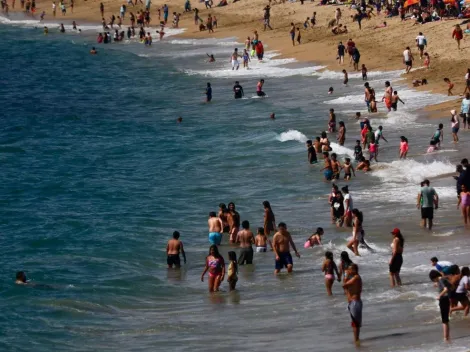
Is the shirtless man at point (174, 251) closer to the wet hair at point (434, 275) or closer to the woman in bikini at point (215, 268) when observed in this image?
the woman in bikini at point (215, 268)

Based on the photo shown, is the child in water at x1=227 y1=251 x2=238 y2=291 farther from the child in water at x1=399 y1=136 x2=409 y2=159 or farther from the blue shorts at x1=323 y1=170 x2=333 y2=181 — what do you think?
the child in water at x1=399 y1=136 x2=409 y2=159

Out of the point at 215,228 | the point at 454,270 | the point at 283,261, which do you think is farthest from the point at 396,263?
the point at 215,228

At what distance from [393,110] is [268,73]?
14.8m

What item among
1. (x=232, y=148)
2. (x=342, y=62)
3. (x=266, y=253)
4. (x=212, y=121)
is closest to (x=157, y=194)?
Answer: (x=232, y=148)

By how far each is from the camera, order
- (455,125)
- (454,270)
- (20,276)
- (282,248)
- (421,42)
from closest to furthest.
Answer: (454,270)
(282,248)
(20,276)
(455,125)
(421,42)

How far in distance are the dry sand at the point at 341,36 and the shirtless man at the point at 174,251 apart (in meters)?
17.1

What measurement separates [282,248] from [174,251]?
115 inches

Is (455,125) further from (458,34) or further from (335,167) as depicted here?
(458,34)

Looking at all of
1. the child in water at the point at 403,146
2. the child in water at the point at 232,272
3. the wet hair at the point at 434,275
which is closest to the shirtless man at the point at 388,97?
the child in water at the point at 403,146

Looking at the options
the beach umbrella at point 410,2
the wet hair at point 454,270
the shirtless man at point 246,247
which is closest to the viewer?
the wet hair at point 454,270

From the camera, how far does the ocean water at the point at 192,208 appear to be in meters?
19.9

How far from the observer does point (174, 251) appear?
24562 mm

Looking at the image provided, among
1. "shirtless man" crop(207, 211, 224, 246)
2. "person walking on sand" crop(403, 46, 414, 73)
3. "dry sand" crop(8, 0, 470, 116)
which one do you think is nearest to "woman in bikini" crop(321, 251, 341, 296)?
"shirtless man" crop(207, 211, 224, 246)

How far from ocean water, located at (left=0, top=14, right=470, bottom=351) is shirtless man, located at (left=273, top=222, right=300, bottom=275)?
0.28m
